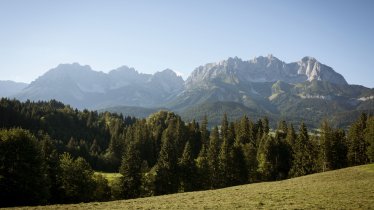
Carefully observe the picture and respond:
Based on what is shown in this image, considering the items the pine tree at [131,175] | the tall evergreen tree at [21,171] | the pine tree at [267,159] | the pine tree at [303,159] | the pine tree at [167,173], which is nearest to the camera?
the tall evergreen tree at [21,171]

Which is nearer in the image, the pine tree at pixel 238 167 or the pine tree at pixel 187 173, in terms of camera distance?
the pine tree at pixel 187 173

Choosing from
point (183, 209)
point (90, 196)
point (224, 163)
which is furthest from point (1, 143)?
point (224, 163)

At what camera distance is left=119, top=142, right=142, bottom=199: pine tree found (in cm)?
7462

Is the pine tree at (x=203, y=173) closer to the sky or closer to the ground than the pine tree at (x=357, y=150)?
closer to the ground

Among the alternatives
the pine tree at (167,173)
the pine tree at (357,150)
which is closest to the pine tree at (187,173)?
the pine tree at (167,173)

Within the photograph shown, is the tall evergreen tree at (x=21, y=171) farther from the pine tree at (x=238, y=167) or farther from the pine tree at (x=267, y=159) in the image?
the pine tree at (x=267, y=159)

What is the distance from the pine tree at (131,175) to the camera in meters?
74.6

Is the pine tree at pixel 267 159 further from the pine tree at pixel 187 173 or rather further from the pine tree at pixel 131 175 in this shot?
the pine tree at pixel 131 175

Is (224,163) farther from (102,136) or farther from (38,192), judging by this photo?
(102,136)

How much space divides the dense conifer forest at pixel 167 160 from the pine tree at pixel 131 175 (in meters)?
0.22

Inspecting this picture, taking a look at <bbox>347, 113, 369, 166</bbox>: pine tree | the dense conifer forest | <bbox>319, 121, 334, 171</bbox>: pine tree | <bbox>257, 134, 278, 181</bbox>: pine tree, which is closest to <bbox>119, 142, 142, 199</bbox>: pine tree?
the dense conifer forest

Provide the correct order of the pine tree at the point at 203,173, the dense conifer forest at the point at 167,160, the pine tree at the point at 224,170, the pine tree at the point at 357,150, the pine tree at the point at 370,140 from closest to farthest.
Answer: the dense conifer forest at the point at 167,160, the pine tree at the point at 203,173, the pine tree at the point at 370,140, the pine tree at the point at 224,170, the pine tree at the point at 357,150

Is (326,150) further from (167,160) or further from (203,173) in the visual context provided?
(167,160)

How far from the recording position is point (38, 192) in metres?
54.7
